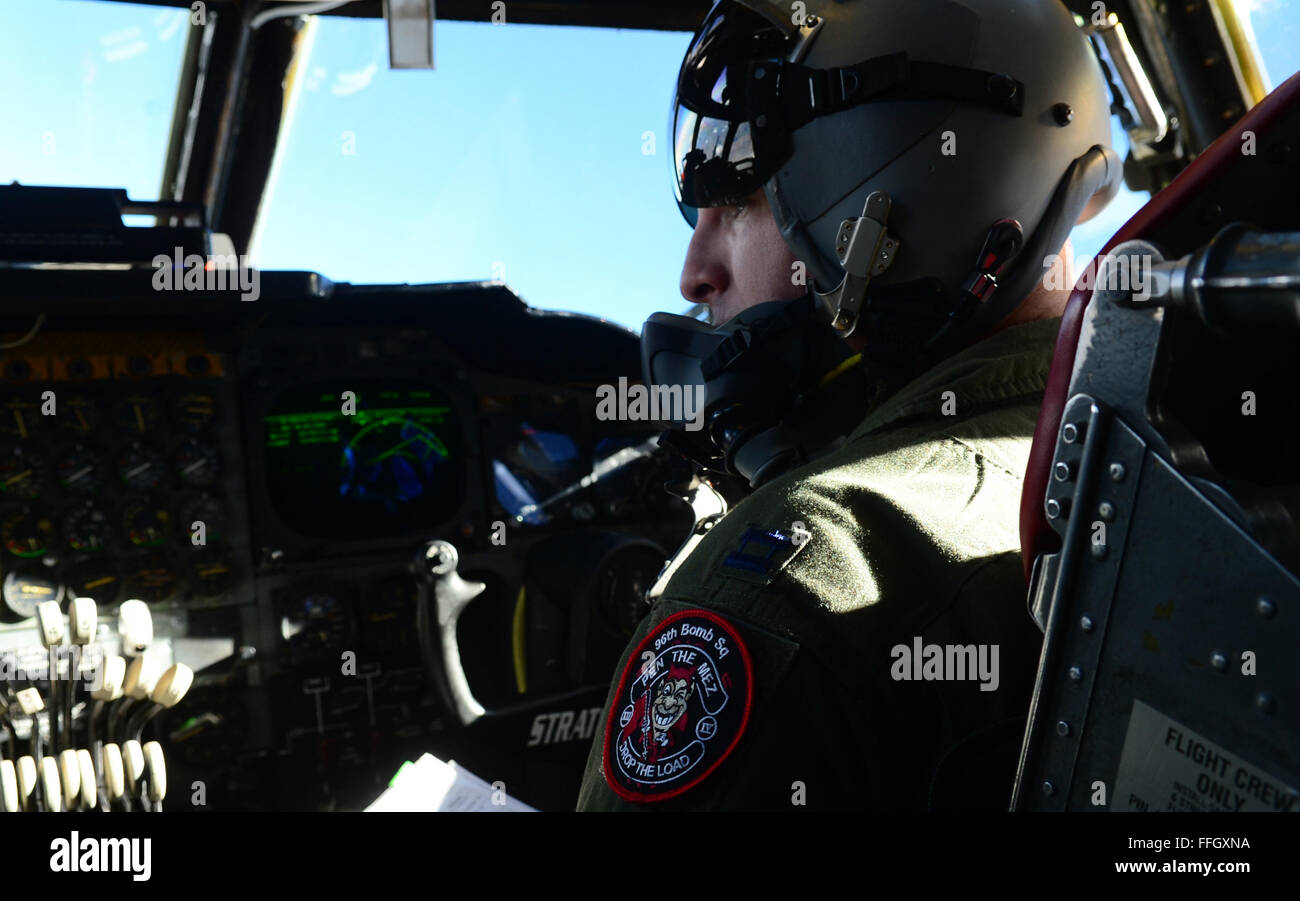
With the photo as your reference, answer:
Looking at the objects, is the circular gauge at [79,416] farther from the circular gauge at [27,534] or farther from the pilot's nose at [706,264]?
the pilot's nose at [706,264]

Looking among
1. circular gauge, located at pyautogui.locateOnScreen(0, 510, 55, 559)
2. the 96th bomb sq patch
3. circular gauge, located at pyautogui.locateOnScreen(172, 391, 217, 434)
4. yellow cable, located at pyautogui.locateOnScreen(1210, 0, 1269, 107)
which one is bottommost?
the 96th bomb sq patch

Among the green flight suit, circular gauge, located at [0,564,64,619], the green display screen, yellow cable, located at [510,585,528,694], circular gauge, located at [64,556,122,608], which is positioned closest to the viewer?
the green flight suit

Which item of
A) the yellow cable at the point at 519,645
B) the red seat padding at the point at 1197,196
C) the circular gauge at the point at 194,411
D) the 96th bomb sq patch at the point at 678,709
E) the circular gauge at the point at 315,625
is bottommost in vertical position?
the yellow cable at the point at 519,645

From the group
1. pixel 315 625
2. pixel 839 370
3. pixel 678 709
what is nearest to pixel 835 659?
pixel 678 709

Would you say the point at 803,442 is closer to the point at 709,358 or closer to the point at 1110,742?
the point at 709,358

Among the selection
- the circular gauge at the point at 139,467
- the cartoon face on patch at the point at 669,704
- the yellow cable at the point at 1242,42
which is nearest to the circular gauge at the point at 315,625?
the circular gauge at the point at 139,467

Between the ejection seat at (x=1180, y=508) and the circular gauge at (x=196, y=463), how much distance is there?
265 centimetres

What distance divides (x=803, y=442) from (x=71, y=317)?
7.19 ft

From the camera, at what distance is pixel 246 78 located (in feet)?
11.2

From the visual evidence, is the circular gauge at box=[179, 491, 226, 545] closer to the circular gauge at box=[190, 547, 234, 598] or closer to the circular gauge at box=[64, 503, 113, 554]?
the circular gauge at box=[190, 547, 234, 598]

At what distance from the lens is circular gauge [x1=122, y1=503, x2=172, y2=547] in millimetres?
2771

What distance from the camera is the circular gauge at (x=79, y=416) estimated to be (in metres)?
2.73

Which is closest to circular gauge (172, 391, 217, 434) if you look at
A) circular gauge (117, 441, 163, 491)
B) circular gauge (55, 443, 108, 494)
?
circular gauge (117, 441, 163, 491)

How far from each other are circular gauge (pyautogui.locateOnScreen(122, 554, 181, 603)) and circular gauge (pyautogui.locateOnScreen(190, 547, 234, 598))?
5 cm
